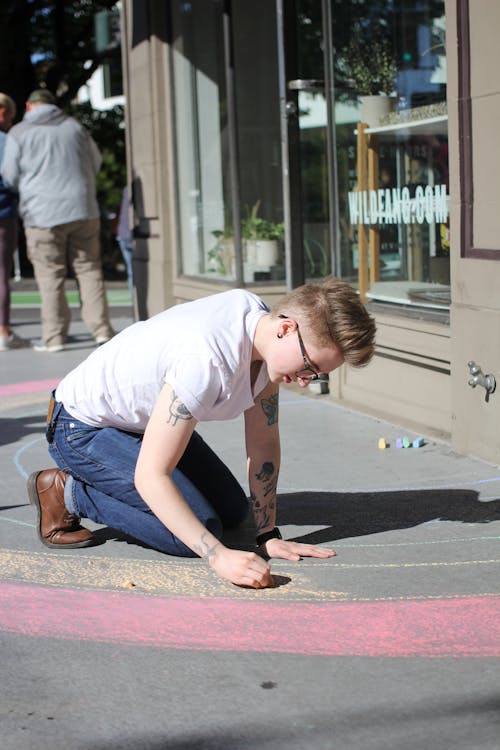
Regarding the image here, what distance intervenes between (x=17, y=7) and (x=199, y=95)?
1297 centimetres

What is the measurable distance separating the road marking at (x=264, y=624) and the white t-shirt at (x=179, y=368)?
0.61 metres

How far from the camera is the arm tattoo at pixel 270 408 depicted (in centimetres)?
377

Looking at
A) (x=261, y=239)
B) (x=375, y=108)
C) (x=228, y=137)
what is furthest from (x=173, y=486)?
(x=228, y=137)

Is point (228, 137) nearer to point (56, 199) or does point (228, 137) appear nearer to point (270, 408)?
point (56, 199)

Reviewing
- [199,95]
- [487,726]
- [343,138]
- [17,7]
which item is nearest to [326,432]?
[343,138]

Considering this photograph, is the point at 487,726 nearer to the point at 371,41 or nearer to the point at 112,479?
the point at 112,479

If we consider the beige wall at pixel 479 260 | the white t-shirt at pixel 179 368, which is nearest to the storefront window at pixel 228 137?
the beige wall at pixel 479 260

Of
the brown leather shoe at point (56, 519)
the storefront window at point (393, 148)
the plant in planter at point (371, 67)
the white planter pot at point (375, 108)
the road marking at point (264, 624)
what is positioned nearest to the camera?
the road marking at point (264, 624)

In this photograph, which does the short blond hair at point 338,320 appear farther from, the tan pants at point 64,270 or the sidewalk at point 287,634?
the tan pants at point 64,270

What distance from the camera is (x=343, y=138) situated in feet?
22.6

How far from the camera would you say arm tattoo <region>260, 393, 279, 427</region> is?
3768mm

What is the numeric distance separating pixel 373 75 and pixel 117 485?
3.96 m

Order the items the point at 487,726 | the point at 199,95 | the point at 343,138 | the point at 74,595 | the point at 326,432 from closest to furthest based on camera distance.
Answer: the point at 487,726 → the point at 74,595 → the point at 326,432 → the point at 343,138 → the point at 199,95

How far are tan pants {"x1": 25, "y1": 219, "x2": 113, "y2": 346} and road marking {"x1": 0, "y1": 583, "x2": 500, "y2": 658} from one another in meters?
5.81
